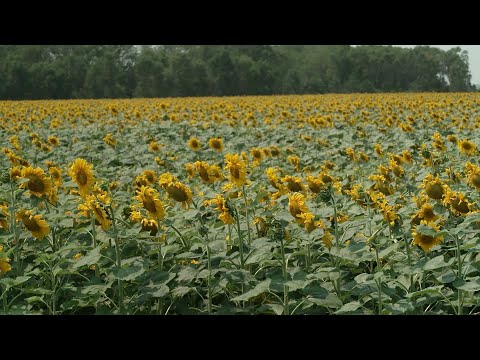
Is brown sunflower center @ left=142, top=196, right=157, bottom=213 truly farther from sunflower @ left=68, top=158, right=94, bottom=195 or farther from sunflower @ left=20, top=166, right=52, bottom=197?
sunflower @ left=20, top=166, right=52, bottom=197

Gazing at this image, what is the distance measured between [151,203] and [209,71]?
4320 centimetres

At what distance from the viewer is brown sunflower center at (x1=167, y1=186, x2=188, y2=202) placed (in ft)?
10.1

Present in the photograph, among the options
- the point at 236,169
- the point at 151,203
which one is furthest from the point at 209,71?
the point at 151,203

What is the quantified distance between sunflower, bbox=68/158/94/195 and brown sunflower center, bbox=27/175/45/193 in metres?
0.32

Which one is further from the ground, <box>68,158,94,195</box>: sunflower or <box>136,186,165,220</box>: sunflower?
<box>68,158,94,195</box>: sunflower

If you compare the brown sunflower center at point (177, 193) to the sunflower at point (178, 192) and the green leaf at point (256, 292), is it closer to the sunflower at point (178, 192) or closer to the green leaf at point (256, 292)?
the sunflower at point (178, 192)

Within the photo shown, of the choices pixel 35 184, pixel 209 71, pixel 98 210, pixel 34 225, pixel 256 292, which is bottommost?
pixel 256 292

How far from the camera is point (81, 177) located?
10.3 ft

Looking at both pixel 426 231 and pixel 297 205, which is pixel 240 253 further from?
pixel 426 231

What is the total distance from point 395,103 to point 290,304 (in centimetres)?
1640

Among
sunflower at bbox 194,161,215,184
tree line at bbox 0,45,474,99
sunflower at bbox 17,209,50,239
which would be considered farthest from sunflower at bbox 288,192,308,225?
tree line at bbox 0,45,474,99

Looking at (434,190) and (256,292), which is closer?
(256,292)

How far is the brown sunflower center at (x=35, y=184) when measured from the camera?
10.9ft
